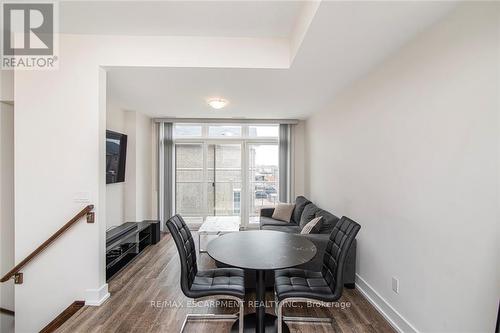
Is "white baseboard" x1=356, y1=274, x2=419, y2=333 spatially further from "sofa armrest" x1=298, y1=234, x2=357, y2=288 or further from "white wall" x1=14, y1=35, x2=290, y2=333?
"white wall" x1=14, y1=35, x2=290, y2=333

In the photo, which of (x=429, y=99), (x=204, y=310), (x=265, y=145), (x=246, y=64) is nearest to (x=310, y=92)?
(x=246, y=64)

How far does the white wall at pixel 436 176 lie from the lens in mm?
1354

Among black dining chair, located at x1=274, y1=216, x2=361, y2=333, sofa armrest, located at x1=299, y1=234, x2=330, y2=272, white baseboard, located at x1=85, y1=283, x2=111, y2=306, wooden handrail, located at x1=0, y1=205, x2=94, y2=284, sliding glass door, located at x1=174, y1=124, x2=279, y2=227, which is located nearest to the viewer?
black dining chair, located at x1=274, y1=216, x2=361, y2=333

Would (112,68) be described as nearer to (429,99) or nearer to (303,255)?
(303,255)

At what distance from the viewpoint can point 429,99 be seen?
1746mm

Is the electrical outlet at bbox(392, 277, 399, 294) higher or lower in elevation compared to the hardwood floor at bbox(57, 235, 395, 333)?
higher

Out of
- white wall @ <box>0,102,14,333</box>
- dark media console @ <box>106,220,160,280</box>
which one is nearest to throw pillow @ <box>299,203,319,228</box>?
dark media console @ <box>106,220,160,280</box>

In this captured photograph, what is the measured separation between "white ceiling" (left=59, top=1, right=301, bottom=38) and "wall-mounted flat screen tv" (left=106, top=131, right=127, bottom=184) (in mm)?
1675

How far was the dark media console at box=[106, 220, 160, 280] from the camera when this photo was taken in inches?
127

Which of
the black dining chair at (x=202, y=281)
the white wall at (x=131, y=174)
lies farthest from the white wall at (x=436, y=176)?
the white wall at (x=131, y=174)

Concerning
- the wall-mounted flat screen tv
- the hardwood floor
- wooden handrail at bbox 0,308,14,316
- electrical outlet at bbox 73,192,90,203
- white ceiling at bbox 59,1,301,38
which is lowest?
wooden handrail at bbox 0,308,14,316

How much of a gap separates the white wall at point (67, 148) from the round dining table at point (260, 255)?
1494 millimetres

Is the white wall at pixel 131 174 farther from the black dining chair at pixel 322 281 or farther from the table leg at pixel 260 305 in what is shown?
the black dining chair at pixel 322 281

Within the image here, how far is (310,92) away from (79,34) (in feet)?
9.28
